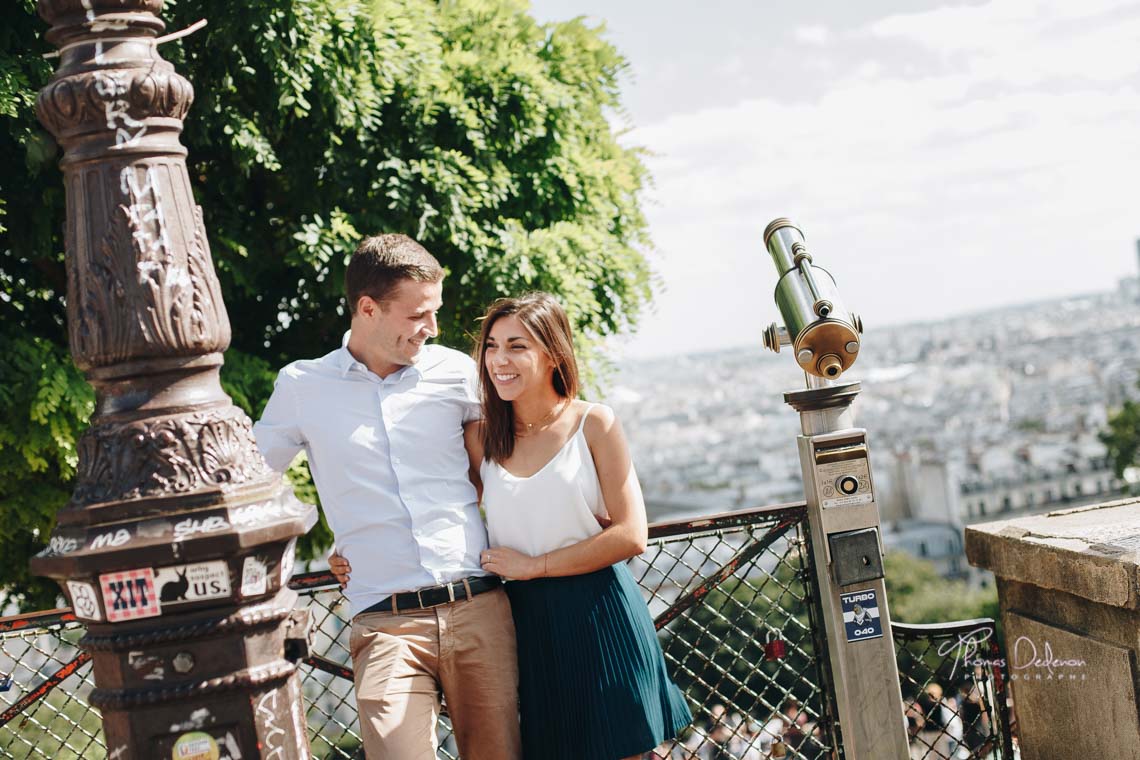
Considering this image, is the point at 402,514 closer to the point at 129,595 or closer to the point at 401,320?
the point at 401,320

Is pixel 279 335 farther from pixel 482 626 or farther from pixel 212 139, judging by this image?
pixel 482 626

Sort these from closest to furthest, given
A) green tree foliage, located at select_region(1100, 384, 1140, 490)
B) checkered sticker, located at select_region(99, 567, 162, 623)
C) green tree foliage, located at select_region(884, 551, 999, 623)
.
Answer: checkered sticker, located at select_region(99, 567, 162, 623) → green tree foliage, located at select_region(1100, 384, 1140, 490) → green tree foliage, located at select_region(884, 551, 999, 623)

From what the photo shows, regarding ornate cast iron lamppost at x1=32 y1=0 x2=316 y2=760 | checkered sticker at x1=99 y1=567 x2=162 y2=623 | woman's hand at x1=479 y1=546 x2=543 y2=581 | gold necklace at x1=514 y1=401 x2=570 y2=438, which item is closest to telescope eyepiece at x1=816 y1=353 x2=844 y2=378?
gold necklace at x1=514 y1=401 x2=570 y2=438

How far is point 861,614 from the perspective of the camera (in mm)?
3160

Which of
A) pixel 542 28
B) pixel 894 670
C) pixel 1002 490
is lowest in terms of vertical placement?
pixel 1002 490

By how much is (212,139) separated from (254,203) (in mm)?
1324

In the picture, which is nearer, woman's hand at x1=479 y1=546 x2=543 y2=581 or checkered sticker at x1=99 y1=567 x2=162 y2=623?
checkered sticker at x1=99 y1=567 x2=162 y2=623

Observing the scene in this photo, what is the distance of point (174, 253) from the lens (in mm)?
2059

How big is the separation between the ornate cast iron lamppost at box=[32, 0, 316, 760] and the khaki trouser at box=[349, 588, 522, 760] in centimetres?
54

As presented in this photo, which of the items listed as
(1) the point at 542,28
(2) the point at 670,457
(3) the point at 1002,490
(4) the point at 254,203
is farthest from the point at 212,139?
(2) the point at 670,457

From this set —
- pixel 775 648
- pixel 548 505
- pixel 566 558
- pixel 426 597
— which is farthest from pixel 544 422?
Result: pixel 775 648

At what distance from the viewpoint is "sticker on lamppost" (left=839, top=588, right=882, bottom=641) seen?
3154 millimetres

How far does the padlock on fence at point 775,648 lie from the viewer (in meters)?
3.70

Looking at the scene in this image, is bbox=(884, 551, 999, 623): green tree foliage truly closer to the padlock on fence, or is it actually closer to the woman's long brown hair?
the padlock on fence
